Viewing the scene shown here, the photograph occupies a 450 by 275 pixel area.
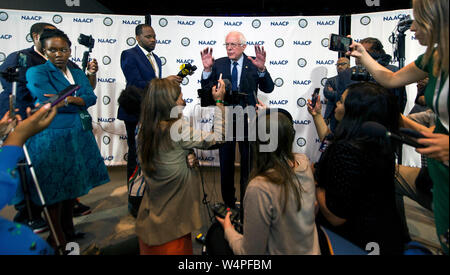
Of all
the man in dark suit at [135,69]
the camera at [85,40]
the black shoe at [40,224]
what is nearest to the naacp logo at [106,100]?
the man in dark suit at [135,69]

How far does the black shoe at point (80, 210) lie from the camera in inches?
97.7

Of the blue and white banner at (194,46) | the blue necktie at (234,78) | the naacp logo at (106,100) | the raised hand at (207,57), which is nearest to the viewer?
the raised hand at (207,57)

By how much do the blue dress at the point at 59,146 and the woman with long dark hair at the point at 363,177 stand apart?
1.78 metres

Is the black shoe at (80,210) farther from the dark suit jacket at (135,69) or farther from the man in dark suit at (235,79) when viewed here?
the man in dark suit at (235,79)

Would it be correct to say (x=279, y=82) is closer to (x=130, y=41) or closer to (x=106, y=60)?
(x=130, y=41)

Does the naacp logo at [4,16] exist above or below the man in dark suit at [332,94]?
above

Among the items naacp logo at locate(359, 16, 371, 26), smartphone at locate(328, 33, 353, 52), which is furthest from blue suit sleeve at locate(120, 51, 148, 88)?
naacp logo at locate(359, 16, 371, 26)

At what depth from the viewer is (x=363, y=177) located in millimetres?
1137

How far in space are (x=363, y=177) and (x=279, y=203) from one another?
456 mm

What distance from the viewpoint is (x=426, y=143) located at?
880 mm

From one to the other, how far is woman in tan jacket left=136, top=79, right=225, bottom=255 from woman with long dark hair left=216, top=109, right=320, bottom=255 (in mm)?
431

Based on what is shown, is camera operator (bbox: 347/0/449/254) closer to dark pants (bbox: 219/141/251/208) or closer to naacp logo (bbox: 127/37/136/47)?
dark pants (bbox: 219/141/251/208)

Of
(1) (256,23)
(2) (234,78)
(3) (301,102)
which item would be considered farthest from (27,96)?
(3) (301,102)
